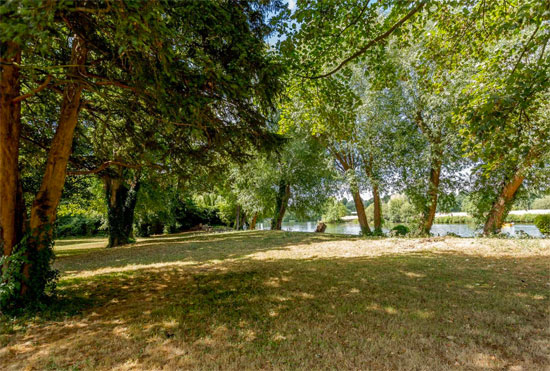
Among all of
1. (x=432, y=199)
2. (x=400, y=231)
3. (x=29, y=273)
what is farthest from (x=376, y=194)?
(x=29, y=273)

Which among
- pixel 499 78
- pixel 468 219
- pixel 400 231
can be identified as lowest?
pixel 468 219

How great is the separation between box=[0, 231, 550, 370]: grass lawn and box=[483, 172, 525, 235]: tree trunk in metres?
8.46

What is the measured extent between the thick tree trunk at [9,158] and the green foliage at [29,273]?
9.9 inches

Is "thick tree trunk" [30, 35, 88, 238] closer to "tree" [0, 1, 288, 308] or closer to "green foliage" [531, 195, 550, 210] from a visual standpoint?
"tree" [0, 1, 288, 308]

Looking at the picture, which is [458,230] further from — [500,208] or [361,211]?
[361,211]

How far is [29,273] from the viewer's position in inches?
166

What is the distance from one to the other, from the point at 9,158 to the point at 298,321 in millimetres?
5291

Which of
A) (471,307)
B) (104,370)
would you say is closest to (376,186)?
(471,307)

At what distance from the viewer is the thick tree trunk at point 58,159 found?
4.41 metres

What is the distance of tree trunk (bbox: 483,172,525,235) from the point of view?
43.7ft

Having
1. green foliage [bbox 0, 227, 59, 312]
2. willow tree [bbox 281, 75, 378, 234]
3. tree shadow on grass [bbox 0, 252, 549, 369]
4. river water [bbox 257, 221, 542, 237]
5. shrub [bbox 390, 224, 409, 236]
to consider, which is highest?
willow tree [bbox 281, 75, 378, 234]

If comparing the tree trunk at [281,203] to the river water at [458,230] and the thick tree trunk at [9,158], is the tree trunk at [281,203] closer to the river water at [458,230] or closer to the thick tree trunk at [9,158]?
the river water at [458,230]

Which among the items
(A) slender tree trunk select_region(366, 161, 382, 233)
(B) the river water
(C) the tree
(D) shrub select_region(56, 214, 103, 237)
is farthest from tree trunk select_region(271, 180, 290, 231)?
(D) shrub select_region(56, 214, 103, 237)

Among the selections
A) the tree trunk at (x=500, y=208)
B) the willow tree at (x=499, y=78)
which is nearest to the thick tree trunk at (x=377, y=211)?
the tree trunk at (x=500, y=208)
